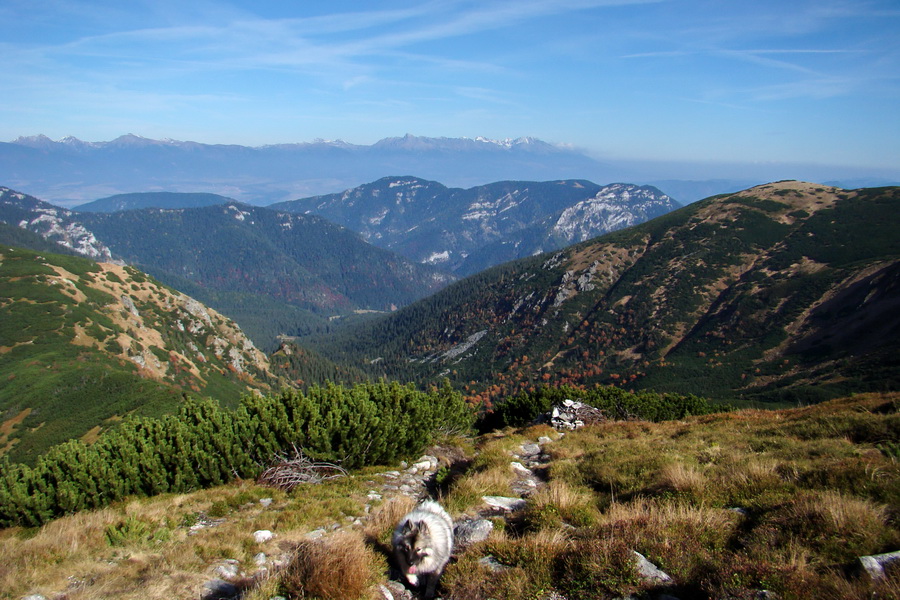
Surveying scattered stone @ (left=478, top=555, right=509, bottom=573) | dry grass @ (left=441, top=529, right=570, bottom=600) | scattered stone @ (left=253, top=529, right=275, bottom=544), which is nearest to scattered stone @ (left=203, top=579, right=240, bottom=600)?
scattered stone @ (left=253, top=529, right=275, bottom=544)

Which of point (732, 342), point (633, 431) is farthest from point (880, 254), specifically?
point (633, 431)

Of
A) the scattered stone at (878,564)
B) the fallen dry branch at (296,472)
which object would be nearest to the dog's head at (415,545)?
the scattered stone at (878,564)

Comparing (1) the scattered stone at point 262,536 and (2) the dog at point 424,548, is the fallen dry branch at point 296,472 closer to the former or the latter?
(1) the scattered stone at point 262,536

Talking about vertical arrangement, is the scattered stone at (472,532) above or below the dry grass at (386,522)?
above

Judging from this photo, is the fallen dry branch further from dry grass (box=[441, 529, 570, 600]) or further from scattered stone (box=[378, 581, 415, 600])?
dry grass (box=[441, 529, 570, 600])

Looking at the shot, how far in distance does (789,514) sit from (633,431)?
44.2 feet

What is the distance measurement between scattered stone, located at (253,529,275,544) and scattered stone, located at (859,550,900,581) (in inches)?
398

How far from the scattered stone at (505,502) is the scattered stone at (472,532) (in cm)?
180

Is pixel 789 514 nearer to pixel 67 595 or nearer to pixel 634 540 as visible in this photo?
pixel 634 540

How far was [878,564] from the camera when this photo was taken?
210 inches

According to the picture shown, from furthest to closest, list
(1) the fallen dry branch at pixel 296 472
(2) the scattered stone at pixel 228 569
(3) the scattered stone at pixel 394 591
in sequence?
(1) the fallen dry branch at pixel 296 472 → (2) the scattered stone at pixel 228 569 → (3) the scattered stone at pixel 394 591

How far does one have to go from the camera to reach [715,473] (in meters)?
11.0

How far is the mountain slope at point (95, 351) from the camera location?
227 ft

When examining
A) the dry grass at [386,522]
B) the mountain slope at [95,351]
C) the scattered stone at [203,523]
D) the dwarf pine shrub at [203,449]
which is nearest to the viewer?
the dry grass at [386,522]
